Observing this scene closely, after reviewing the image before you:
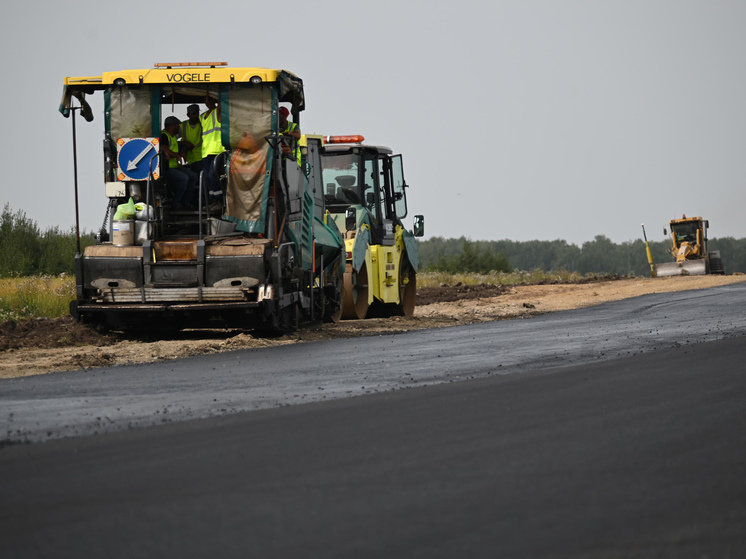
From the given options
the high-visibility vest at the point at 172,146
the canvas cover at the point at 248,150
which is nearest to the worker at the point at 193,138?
the high-visibility vest at the point at 172,146

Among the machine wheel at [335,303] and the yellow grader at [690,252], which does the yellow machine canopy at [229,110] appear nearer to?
the machine wheel at [335,303]

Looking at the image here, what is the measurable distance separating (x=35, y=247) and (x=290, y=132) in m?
24.1

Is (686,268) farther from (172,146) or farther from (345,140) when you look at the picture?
(172,146)

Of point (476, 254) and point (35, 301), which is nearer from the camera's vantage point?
point (35, 301)

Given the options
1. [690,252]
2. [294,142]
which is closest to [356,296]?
[294,142]

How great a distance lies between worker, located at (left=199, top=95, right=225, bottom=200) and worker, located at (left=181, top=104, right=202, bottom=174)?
0.11m

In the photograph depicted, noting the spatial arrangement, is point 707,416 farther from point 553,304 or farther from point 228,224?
point 553,304

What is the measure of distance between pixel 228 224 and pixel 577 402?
8926 millimetres

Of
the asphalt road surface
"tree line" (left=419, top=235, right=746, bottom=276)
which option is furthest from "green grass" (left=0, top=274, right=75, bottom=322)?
"tree line" (left=419, top=235, right=746, bottom=276)

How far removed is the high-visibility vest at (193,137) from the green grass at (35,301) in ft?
24.3

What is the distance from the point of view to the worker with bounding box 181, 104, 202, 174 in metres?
15.9

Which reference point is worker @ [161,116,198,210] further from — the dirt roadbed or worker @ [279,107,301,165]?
the dirt roadbed

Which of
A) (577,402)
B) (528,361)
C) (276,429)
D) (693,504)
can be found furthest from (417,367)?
(693,504)

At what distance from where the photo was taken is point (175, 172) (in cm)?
1566
